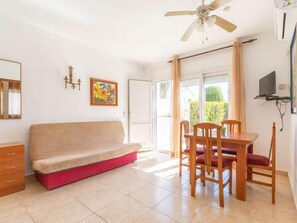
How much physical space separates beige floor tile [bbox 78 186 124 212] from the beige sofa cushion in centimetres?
55

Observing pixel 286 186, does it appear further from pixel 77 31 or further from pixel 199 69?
pixel 77 31

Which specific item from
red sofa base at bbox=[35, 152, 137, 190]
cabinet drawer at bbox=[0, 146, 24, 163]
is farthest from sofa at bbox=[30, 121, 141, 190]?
cabinet drawer at bbox=[0, 146, 24, 163]

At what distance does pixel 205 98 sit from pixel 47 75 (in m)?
3.50

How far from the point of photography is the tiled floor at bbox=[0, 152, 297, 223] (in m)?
1.75

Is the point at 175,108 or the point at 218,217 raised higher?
the point at 175,108

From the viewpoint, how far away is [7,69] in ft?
8.33

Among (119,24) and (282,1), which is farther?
(119,24)

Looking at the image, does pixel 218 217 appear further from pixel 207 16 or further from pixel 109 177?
pixel 207 16

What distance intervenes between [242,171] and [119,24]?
9.68 ft

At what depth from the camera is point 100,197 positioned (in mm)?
2193

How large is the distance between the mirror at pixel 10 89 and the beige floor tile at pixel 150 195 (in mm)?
2360

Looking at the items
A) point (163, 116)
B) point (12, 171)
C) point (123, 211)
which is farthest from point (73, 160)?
point (163, 116)

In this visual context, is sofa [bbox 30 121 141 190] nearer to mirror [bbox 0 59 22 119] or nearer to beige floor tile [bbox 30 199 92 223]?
mirror [bbox 0 59 22 119]

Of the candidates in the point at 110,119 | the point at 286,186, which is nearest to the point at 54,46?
the point at 110,119
